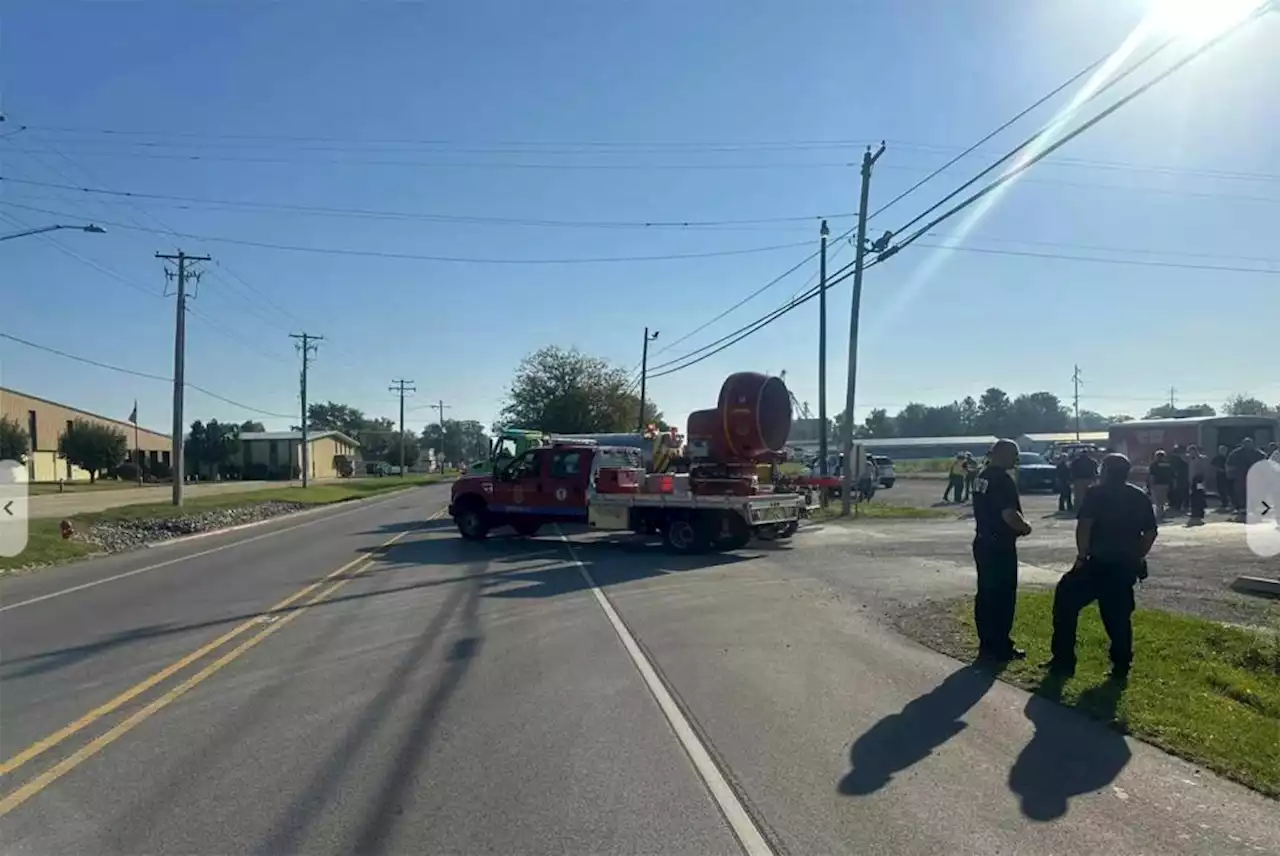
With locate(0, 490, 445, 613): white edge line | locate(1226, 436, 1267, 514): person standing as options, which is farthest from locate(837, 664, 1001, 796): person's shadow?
locate(1226, 436, 1267, 514): person standing

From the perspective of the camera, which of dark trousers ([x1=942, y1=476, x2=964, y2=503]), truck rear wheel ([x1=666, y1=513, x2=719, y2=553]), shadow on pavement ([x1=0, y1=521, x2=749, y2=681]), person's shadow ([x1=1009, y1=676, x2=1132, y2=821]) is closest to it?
person's shadow ([x1=1009, y1=676, x2=1132, y2=821])

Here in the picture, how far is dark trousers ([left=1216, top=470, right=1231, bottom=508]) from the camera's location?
2655cm

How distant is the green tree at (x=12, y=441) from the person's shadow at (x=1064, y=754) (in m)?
72.8

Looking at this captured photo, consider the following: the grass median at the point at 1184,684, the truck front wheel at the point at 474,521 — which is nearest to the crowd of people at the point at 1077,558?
the grass median at the point at 1184,684

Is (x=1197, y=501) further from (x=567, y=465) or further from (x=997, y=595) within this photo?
(x=997, y=595)

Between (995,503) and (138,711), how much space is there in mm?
7036

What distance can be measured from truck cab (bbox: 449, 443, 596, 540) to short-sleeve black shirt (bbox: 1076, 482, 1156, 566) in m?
15.1

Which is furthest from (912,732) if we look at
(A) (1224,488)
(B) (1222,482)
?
(B) (1222,482)

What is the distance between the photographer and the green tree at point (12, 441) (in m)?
68.2

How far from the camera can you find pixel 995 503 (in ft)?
30.9

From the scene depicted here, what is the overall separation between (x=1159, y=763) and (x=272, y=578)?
13733mm

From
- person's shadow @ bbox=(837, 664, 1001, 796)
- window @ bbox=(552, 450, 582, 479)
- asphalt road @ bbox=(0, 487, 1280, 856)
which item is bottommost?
asphalt road @ bbox=(0, 487, 1280, 856)

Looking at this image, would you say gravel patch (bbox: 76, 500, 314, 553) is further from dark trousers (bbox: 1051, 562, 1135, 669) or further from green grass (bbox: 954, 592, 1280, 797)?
dark trousers (bbox: 1051, 562, 1135, 669)

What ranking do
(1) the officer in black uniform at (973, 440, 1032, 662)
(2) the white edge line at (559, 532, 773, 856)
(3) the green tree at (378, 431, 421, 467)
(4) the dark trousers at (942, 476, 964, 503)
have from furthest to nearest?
1. (3) the green tree at (378, 431, 421, 467)
2. (4) the dark trousers at (942, 476, 964, 503)
3. (1) the officer in black uniform at (973, 440, 1032, 662)
4. (2) the white edge line at (559, 532, 773, 856)
